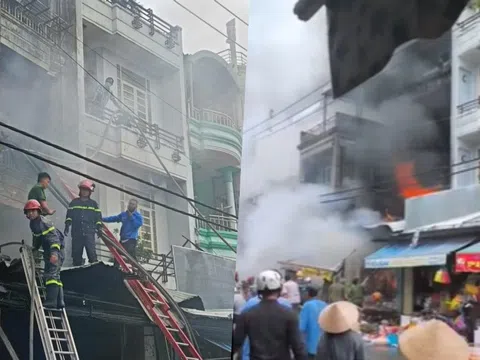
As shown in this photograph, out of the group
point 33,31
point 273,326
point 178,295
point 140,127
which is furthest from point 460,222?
point 33,31

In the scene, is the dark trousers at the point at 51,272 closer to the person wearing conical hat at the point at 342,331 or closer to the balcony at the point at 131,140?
the balcony at the point at 131,140

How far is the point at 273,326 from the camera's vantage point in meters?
1.65

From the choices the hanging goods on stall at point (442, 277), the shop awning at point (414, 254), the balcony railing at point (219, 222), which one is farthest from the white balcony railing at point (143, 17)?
the hanging goods on stall at point (442, 277)

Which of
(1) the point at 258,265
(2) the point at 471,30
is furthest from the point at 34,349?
(2) the point at 471,30

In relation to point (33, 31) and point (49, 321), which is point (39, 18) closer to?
point (33, 31)

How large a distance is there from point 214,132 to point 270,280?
Result: 57 centimetres

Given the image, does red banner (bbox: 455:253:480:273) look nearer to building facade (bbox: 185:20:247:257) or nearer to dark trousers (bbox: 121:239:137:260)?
building facade (bbox: 185:20:247:257)

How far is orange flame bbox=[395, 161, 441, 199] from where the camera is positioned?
1.40 metres

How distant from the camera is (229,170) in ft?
6.24

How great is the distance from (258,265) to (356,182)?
1.25 feet

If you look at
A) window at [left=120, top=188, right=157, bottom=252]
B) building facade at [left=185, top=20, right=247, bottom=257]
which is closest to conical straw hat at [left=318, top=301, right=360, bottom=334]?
building facade at [left=185, top=20, right=247, bottom=257]

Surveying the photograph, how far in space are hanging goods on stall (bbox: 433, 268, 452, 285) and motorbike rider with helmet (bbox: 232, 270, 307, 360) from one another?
43 cm

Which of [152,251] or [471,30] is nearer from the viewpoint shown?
[471,30]

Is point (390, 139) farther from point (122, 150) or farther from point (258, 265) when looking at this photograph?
point (122, 150)
